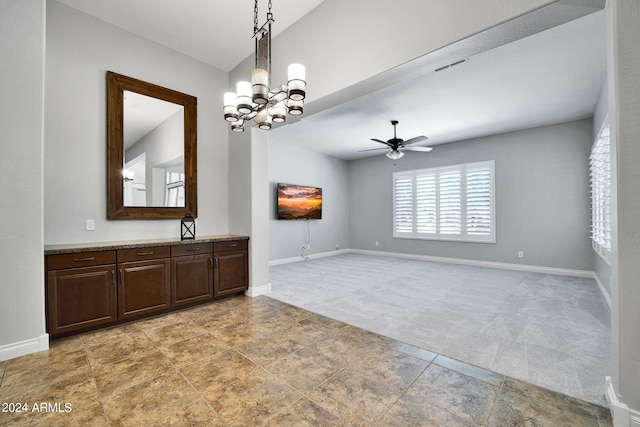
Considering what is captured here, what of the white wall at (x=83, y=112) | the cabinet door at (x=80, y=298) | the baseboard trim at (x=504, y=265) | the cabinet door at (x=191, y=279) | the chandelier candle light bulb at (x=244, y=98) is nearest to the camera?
the chandelier candle light bulb at (x=244, y=98)

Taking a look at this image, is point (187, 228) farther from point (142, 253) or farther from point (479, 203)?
point (479, 203)

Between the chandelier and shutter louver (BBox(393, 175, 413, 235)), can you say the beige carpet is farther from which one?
the chandelier

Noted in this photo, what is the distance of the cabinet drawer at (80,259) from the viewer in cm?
Result: 261

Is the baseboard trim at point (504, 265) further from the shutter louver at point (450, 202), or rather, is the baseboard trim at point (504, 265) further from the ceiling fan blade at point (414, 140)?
the ceiling fan blade at point (414, 140)

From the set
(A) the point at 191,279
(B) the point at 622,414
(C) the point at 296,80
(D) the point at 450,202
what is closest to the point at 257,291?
(A) the point at 191,279

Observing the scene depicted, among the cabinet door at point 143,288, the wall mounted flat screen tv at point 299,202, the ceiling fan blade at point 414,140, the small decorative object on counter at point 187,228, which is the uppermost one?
the ceiling fan blade at point 414,140

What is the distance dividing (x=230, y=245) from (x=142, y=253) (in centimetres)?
110

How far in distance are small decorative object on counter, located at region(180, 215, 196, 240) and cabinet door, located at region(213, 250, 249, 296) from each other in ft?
1.44

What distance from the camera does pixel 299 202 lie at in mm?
7355

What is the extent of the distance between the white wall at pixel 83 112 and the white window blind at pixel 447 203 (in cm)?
596

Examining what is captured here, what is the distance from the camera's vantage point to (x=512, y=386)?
6.43 feet

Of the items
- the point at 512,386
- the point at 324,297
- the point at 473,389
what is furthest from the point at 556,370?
the point at 324,297

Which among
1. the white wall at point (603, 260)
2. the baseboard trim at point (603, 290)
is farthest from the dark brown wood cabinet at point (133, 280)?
the white wall at point (603, 260)

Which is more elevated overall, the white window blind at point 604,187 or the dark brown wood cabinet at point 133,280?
the white window blind at point 604,187
